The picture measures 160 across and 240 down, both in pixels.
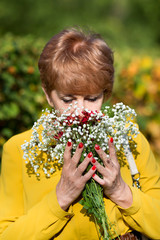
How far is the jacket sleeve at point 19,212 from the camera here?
1838mm

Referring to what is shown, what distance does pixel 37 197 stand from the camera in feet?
6.51

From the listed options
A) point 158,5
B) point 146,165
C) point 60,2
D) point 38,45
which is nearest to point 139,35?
point 158,5

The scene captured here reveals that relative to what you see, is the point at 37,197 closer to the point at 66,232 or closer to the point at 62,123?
the point at 66,232

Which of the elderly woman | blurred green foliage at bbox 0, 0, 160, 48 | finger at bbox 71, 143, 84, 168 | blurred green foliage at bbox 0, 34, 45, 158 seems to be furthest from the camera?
blurred green foliage at bbox 0, 0, 160, 48

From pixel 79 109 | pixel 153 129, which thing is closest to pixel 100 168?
pixel 79 109

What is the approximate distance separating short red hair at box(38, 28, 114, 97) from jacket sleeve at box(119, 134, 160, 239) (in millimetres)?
493

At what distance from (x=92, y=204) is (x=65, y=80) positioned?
0.70 m

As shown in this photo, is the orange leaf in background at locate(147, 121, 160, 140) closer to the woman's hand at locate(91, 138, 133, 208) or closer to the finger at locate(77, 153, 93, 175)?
the woman's hand at locate(91, 138, 133, 208)

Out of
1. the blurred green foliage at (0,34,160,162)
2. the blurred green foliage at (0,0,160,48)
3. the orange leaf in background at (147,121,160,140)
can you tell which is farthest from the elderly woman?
the blurred green foliage at (0,0,160,48)

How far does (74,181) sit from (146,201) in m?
0.48

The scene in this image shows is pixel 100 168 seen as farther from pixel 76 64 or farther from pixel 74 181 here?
pixel 76 64

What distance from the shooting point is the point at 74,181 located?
5.79 ft

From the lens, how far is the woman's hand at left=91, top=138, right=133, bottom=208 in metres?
1.75

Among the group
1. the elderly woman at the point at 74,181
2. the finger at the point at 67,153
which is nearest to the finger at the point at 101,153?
the elderly woman at the point at 74,181
